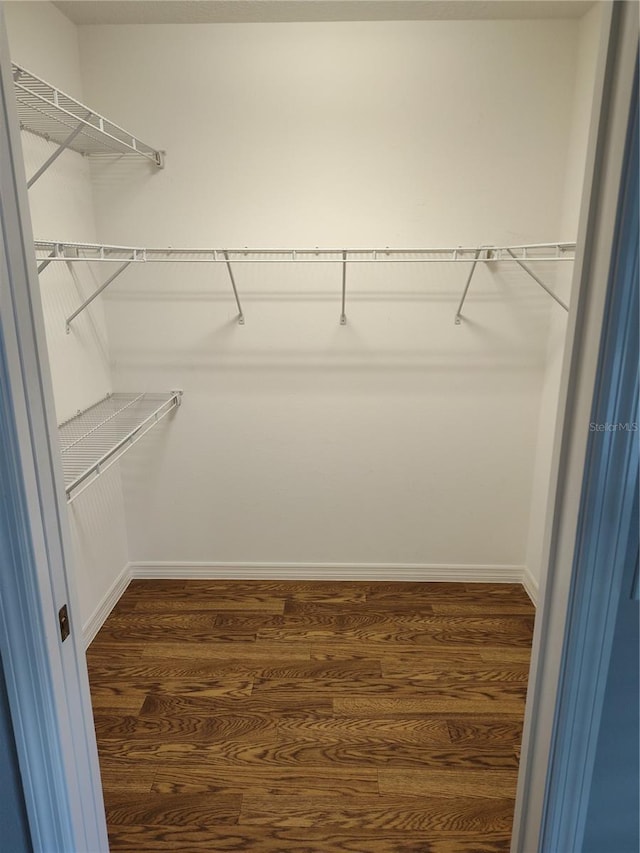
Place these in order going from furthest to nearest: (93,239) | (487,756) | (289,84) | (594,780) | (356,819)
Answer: (93,239)
(289,84)
(487,756)
(356,819)
(594,780)

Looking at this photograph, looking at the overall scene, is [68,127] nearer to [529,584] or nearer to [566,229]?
[566,229]

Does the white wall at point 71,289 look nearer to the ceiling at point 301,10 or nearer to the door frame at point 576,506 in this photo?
the ceiling at point 301,10

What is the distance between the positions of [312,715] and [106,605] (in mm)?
1120

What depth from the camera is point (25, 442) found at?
87cm

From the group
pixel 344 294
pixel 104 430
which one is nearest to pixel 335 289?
pixel 344 294

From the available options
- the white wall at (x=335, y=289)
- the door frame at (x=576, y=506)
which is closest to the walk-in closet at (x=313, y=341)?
the white wall at (x=335, y=289)

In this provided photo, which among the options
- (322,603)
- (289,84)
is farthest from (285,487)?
(289,84)

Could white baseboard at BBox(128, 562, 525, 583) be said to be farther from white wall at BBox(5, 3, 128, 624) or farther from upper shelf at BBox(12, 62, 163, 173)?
upper shelf at BBox(12, 62, 163, 173)

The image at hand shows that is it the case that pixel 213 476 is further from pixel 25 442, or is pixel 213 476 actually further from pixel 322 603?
pixel 25 442

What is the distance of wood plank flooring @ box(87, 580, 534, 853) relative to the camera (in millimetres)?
1649

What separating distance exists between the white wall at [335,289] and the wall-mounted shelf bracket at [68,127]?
9 cm

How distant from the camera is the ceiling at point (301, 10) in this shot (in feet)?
6.84

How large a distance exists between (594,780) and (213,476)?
202cm

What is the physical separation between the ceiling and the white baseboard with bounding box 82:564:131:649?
93.0 inches
